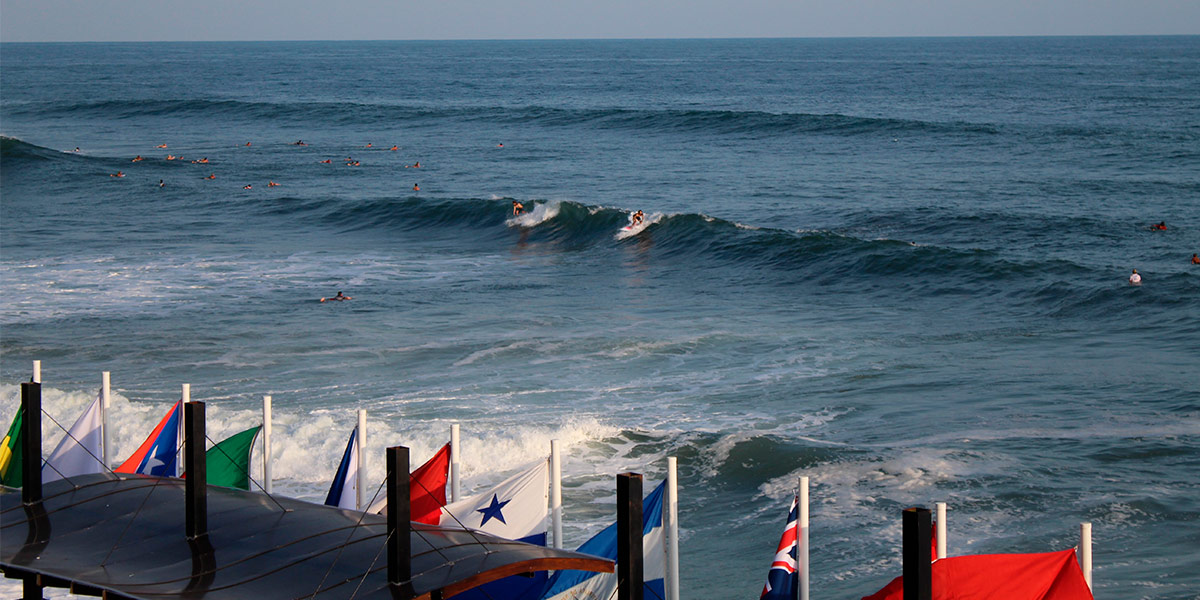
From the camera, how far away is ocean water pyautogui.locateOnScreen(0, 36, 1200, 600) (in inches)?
592

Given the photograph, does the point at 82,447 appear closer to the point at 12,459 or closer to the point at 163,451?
the point at 12,459

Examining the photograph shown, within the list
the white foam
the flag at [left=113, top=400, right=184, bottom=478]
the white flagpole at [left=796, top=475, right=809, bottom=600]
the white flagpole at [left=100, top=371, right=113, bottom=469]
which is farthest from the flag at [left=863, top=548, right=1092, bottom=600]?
the white foam

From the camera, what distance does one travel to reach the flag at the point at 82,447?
10992mm

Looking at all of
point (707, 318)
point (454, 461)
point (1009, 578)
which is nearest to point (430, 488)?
point (454, 461)

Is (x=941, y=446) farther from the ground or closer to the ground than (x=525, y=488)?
closer to the ground

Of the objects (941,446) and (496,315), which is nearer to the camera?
(941,446)

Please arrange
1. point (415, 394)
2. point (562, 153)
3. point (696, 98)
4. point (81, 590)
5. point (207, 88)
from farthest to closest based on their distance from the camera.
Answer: point (207, 88), point (696, 98), point (562, 153), point (415, 394), point (81, 590)

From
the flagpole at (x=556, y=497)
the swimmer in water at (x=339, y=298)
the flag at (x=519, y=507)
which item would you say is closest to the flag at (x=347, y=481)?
the flag at (x=519, y=507)

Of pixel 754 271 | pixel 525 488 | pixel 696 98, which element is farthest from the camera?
pixel 696 98

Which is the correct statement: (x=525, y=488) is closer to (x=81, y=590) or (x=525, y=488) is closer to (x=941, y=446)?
(x=81, y=590)

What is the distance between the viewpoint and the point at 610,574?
7.81 meters

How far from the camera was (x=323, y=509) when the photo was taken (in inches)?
319

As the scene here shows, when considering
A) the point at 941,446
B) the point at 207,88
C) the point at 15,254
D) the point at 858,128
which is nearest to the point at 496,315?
the point at 941,446

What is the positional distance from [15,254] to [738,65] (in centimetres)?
14139
